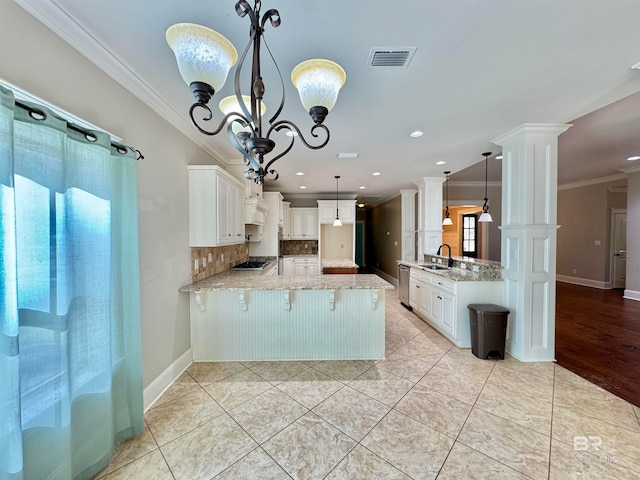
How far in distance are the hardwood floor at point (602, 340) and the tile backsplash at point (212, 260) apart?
4.30 meters

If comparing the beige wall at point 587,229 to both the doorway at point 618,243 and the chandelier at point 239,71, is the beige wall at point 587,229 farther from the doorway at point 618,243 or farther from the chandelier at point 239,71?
the chandelier at point 239,71

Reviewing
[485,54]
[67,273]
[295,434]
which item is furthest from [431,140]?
[67,273]

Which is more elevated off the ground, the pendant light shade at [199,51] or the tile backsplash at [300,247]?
the pendant light shade at [199,51]

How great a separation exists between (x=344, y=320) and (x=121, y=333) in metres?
2.07

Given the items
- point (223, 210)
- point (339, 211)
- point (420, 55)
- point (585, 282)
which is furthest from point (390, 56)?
point (585, 282)

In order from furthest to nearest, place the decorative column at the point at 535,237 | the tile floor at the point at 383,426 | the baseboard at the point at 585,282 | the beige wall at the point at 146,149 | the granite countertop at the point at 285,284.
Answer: the baseboard at the point at 585,282 < the decorative column at the point at 535,237 < the granite countertop at the point at 285,284 < the tile floor at the point at 383,426 < the beige wall at the point at 146,149

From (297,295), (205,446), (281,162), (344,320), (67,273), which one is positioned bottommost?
(205,446)

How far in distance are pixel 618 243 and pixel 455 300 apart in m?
6.39

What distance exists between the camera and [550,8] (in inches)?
51.5

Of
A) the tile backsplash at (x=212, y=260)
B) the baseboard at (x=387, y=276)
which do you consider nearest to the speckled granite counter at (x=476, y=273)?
the tile backsplash at (x=212, y=260)

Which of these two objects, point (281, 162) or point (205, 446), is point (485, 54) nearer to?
point (281, 162)

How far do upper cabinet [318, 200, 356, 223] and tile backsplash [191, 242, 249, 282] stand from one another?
2700 mm

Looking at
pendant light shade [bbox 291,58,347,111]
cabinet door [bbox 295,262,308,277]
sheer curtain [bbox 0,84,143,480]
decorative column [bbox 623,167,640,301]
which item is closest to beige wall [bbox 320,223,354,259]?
cabinet door [bbox 295,262,308,277]

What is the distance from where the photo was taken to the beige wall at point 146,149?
4.21 feet
